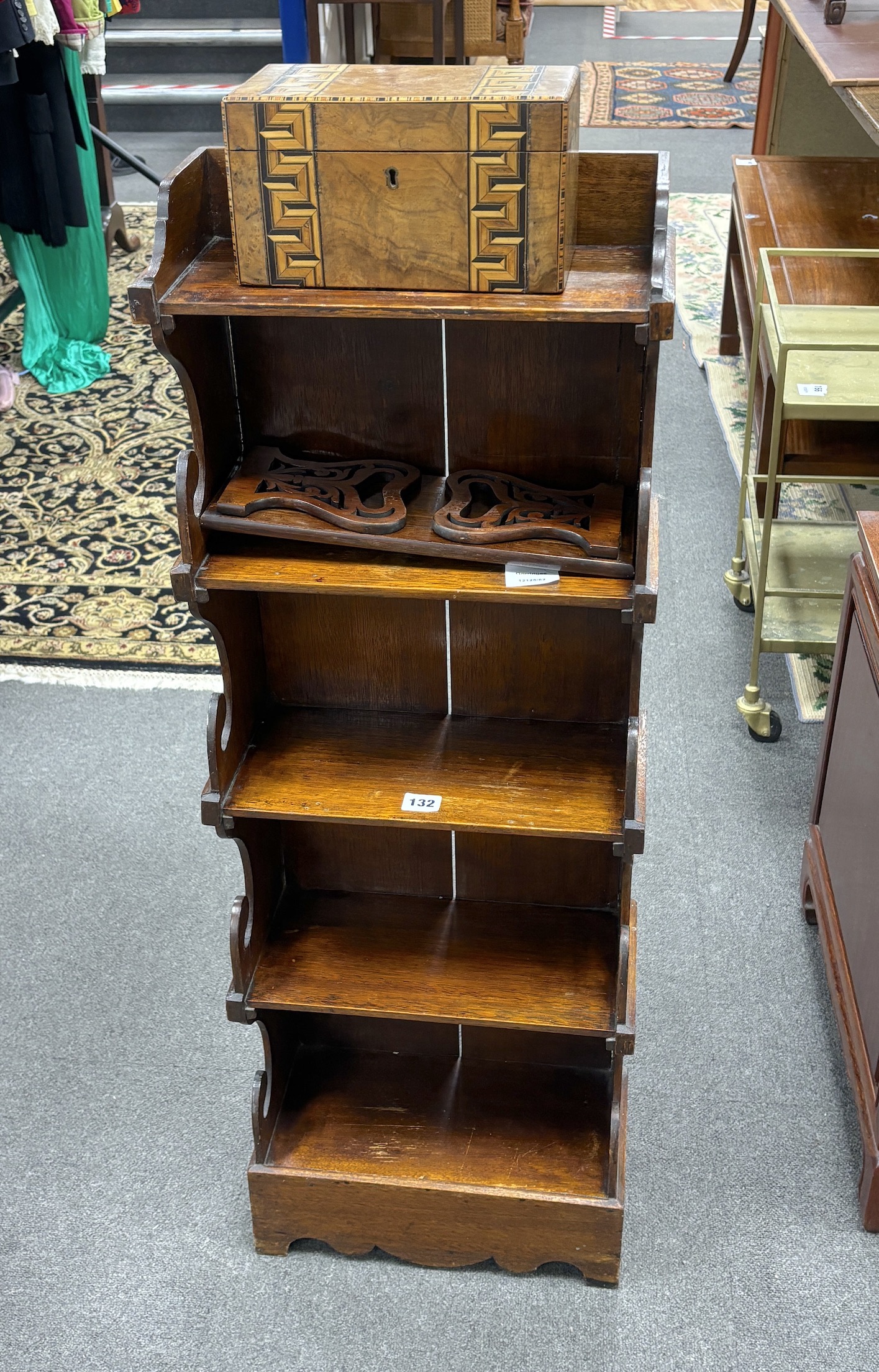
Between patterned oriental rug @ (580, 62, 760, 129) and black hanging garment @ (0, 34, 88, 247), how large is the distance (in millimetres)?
3744

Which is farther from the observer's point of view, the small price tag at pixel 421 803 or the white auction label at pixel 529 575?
the small price tag at pixel 421 803

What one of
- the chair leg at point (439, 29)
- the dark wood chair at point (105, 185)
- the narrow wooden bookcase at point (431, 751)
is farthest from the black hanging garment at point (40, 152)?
the narrow wooden bookcase at point (431, 751)

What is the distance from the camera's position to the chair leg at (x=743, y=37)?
26.0 ft

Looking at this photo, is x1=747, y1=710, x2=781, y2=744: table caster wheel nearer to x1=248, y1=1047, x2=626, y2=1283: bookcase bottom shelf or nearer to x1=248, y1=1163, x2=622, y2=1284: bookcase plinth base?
x1=248, y1=1047, x2=626, y2=1283: bookcase bottom shelf

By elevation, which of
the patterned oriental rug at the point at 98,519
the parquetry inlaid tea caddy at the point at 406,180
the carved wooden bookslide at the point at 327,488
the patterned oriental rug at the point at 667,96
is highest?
the parquetry inlaid tea caddy at the point at 406,180

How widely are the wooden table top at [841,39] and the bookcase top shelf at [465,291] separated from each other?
7.11 feet

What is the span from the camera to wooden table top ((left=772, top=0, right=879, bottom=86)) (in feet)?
11.5

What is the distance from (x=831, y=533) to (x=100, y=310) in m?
3.14

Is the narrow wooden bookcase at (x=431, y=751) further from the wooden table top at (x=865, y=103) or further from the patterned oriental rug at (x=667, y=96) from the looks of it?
the patterned oriental rug at (x=667, y=96)

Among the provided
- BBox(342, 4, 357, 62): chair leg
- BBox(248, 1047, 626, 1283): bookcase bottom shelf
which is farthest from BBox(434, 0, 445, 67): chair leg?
BBox(248, 1047, 626, 1283): bookcase bottom shelf

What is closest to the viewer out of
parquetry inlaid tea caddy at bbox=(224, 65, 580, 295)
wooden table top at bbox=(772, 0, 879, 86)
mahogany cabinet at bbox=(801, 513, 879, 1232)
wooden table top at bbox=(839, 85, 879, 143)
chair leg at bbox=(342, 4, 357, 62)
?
parquetry inlaid tea caddy at bbox=(224, 65, 580, 295)

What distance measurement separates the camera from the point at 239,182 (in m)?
1.55

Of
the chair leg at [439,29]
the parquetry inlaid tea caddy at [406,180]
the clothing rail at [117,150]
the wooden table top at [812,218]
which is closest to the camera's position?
the parquetry inlaid tea caddy at [406,180]

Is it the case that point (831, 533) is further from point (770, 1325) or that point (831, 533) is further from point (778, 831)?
point (770, 1325)
